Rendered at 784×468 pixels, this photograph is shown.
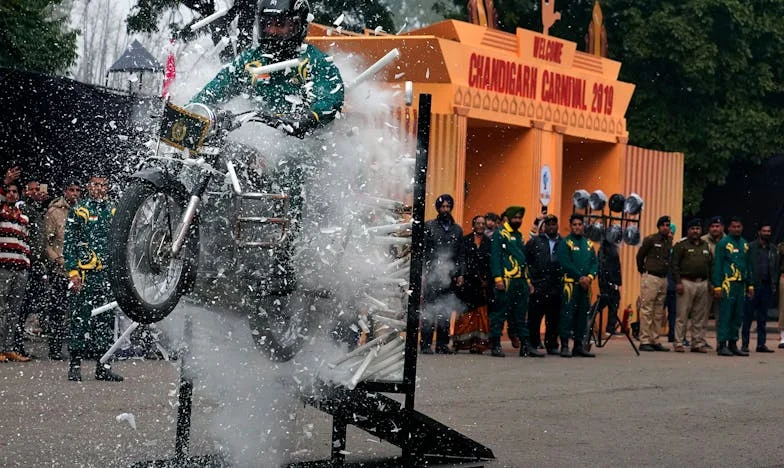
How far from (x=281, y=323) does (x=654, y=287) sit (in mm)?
14526

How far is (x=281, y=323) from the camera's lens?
294 inches

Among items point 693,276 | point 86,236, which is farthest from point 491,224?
point 86,236

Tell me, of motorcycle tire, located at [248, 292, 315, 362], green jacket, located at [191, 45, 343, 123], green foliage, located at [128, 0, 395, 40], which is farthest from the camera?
green foliage, located at [128, 0, 395, 40]

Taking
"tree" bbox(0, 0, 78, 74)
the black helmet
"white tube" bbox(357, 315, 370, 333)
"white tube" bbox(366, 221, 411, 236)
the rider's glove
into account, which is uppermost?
"tree" bbox(0, 0, 78, 74)

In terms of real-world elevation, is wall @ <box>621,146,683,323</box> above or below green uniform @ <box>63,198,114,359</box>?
above

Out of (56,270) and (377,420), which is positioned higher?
(56,270)

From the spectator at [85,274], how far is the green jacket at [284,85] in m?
5.57

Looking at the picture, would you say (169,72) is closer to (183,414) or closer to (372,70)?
(372,70)

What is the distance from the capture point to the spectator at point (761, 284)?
854 inches

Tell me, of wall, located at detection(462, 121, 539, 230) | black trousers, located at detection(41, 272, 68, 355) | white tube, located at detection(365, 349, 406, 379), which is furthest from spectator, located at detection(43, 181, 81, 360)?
wall, located at detection(462, 121, 539, 230)

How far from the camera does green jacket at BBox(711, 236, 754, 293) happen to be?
20594 millimetres

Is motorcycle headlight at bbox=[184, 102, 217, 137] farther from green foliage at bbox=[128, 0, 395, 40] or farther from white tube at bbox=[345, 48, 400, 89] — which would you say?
green foliage at bbox=[128, 0, 395, 40]

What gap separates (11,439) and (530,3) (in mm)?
29071

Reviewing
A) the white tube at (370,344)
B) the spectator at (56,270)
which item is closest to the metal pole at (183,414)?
the white tube at (370,344)
